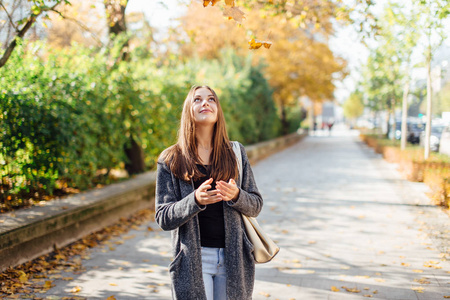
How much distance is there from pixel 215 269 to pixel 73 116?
5024 mm

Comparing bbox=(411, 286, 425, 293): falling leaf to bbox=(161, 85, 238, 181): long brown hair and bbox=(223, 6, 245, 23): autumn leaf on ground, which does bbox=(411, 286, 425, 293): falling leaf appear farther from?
bbox=(223, 6, 245, 23): autumn leaf on ground

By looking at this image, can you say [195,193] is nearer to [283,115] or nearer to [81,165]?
[81,165]

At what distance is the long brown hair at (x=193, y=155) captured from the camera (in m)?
2.70

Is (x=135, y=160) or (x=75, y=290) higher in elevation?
(x=135, y=160)

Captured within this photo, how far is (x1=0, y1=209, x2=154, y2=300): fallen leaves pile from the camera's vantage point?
461 centimetres

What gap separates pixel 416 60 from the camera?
628 inches

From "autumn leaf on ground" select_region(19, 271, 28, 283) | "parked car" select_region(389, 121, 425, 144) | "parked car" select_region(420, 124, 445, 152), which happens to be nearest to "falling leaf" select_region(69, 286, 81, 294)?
"autumn leaf on ground" select_region(19, 271, 28, 283)

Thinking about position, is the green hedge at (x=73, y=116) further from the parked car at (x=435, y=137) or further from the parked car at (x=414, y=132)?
the parked car at (x=414, y=132)

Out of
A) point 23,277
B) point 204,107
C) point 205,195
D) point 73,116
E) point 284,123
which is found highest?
point 204,107

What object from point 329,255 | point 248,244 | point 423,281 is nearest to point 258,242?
point 248,244

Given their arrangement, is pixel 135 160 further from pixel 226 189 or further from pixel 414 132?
pixel 414 132

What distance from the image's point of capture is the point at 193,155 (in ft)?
9.12

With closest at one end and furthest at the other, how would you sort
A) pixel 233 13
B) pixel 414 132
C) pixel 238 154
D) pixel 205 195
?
pixel 205 195 → pixel 238 154 → pixel 233 13 → pixel 414 132

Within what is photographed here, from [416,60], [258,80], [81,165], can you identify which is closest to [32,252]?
[81,165]
